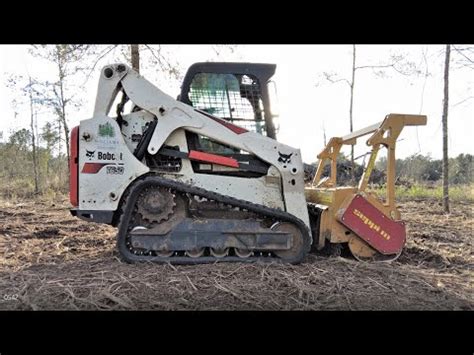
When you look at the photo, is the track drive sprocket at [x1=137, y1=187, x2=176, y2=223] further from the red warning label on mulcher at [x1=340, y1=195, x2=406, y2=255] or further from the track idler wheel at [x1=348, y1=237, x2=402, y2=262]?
the track idler wheel at [x1=348, y1=237, x2=402, y2=262]

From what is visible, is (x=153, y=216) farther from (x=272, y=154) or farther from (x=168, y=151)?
A: (x=272, y=154)

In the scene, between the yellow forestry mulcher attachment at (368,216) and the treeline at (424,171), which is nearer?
the yellow forestry mulcher attachment at (368,216)

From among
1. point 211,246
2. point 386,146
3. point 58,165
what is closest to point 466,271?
point 386,146

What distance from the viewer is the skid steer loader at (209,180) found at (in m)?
4.57

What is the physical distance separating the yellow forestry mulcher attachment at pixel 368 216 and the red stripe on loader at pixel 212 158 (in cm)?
126

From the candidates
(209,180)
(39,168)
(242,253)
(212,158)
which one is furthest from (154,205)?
(39,168)

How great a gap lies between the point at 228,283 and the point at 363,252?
199 cm

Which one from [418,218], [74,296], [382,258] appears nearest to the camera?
[74,296]

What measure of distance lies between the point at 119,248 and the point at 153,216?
504 mm

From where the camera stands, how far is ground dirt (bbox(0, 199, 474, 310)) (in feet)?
12.0

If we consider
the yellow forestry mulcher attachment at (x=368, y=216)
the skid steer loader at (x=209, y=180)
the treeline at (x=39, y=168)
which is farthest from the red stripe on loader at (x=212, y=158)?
the treeline at (x=39, y=168)

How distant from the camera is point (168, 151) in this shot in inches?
188

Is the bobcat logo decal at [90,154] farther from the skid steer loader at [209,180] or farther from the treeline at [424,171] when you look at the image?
the treeline at [424,171]

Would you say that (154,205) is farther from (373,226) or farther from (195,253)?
(373,226)
